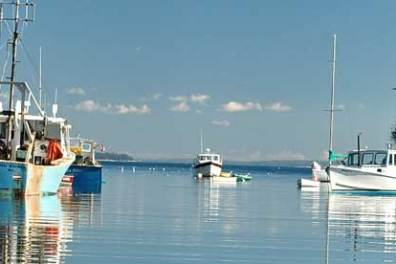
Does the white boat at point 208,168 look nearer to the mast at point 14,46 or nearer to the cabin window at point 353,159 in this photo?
the cabin window at point 353,159

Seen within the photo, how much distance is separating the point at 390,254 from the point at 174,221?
10825mm

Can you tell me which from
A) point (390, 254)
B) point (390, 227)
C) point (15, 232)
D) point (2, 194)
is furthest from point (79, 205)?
point (390, 254)

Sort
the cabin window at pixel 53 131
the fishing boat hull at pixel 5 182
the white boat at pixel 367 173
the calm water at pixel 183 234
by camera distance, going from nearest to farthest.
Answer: the calm water at pixel 183 234, the fishing boat hull at pixel 5 182, the cabin window at pixel 53 131, the white boat at pixel 367 173

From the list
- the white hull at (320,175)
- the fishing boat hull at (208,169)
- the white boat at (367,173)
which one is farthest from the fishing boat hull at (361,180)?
the fishing boat hull at (208,169)

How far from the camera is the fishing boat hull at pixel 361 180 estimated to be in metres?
67.5

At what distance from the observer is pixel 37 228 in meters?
27.1

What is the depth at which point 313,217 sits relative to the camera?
3875cm

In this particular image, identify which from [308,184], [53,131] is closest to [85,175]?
[53,131]

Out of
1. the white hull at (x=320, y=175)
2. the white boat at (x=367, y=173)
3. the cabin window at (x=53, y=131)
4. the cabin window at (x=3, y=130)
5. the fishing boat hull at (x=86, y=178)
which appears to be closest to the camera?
the cabin window at (x=3, y=130)

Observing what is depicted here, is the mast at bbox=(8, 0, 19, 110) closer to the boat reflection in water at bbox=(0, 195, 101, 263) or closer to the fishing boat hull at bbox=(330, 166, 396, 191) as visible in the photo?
the boat reflection in water at bbox=(0, 195, 101, 263)

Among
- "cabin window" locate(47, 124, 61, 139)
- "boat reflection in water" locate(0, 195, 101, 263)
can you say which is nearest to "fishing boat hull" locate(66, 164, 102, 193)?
"cabin window" locate(47, 124, 61, 139)

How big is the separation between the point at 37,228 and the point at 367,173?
1705 inches

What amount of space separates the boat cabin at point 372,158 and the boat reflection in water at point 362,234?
64.3 ft

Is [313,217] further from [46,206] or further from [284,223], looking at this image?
[46,206]
